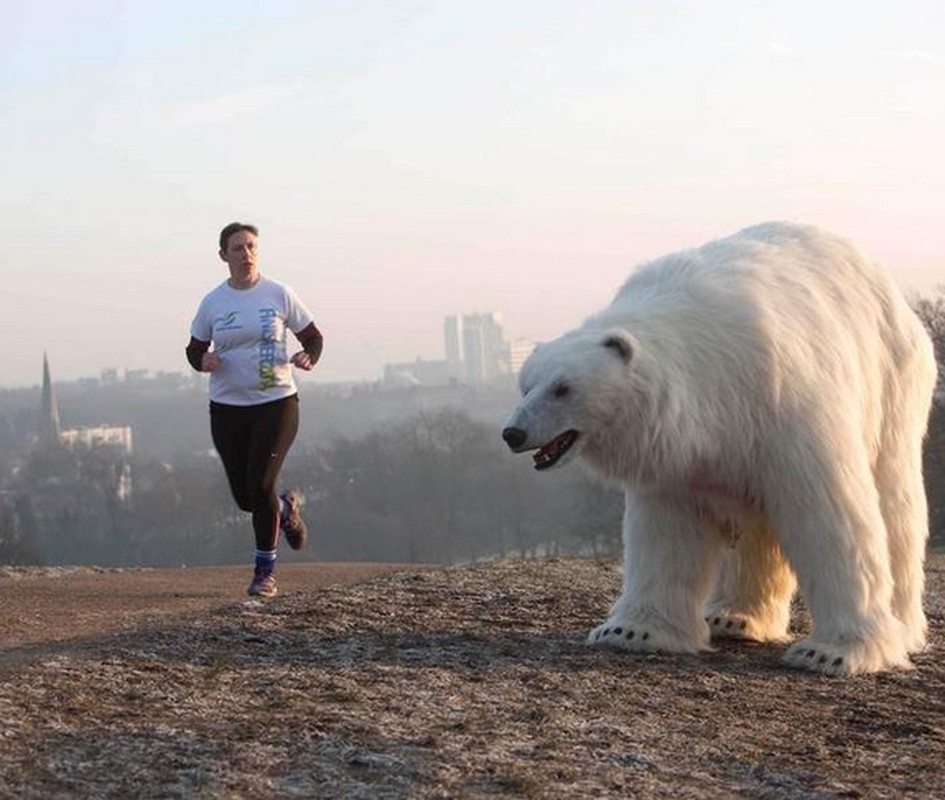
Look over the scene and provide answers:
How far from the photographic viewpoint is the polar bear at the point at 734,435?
6.21m

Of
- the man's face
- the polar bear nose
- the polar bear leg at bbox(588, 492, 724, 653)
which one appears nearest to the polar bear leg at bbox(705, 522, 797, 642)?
the polar bear leg at bbox(588, 492, 724, 653)

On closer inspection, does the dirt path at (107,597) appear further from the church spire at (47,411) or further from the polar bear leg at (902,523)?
the church spire at (47,411)

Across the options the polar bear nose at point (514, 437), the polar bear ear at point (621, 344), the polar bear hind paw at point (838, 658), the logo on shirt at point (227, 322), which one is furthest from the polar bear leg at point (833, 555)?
the logo on shirt at point (227, 322)

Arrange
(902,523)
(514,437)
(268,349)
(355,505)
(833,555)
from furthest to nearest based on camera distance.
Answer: (355,505) < (268,349) < (902,523) < (833,555) < (514,437)

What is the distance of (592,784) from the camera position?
13.1ft

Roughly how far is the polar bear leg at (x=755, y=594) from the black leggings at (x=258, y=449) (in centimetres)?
243

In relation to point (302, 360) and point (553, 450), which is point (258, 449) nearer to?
point (302, 360)

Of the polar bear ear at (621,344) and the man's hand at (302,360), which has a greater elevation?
the man's hand at (302,360)

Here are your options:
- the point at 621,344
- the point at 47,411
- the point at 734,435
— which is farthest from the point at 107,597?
the point at 47,411

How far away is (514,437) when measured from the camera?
6117 millimetres

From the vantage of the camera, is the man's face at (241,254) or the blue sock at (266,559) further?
the blue sock at (266,559)

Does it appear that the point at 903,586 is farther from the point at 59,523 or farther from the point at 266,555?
the point at 59,523

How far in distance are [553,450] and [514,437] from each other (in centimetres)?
22

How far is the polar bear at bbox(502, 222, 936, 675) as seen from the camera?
6215mm
